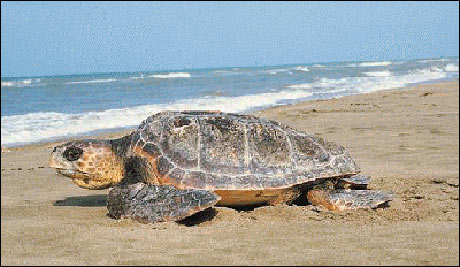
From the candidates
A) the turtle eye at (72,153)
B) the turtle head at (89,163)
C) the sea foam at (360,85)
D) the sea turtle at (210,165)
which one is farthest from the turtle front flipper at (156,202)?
the sea foam at (360,85)

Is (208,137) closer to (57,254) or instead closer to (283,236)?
(283,236)

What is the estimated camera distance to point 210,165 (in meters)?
4.34

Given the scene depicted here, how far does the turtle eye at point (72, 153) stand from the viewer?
4465mm

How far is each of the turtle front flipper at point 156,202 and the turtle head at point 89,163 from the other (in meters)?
0.46

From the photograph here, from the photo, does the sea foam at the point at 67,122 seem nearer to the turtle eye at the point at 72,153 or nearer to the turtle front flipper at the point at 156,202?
the turtle eye at the point at 72,153

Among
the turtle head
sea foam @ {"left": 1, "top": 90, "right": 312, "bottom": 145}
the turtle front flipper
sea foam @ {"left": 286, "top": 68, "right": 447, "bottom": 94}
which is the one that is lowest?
the turtle front flipper

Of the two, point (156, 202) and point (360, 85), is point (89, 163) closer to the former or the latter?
point (156, 202)

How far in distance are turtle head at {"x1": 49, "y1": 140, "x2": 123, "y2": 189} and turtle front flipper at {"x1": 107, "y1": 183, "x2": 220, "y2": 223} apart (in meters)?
0.46

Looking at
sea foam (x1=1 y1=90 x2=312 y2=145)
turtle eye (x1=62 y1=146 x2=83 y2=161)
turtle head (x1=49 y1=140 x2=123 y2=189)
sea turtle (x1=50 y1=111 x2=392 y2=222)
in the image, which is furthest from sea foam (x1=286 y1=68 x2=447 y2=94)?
turtle eye (x1=62 y1=146 x2=83 y2=161)

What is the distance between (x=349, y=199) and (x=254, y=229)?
1164 mm

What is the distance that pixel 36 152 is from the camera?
881 cm

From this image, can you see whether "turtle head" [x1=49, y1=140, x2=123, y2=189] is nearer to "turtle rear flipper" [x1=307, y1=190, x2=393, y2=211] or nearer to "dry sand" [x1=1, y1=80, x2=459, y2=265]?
"dry sand" [x1=1, y1=80, x2=459, y2=265]

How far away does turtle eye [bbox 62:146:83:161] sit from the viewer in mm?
4465

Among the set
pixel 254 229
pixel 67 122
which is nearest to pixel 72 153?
pixel 254 229
